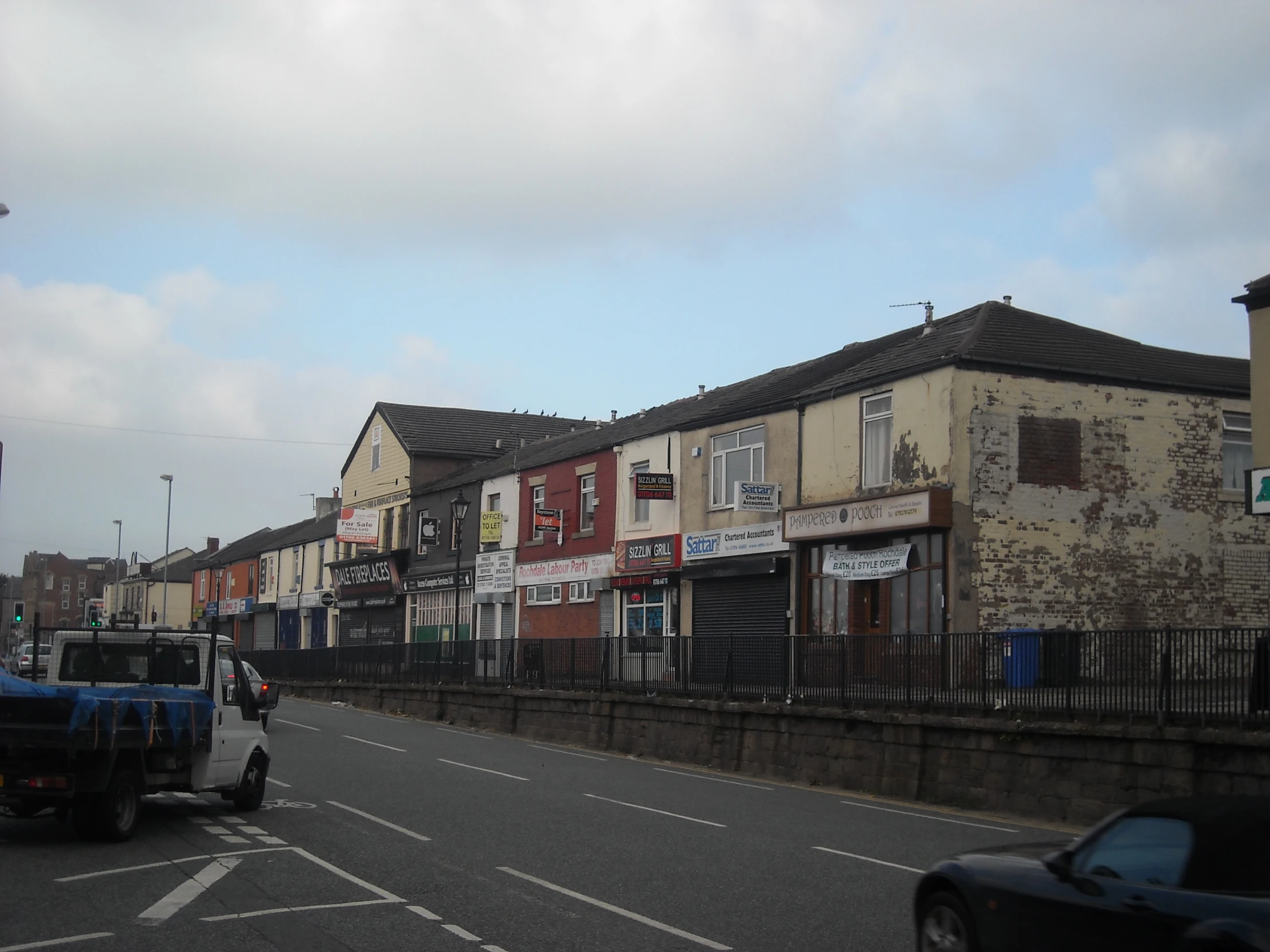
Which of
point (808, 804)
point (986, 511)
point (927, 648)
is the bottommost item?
point (808, 804)

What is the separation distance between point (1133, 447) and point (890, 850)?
54.3 ft

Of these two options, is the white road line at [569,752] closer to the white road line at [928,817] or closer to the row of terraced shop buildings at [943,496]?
the row of terraced shop buildings at [943,496]

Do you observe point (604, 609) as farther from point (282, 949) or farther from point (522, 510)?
point (282, 949)

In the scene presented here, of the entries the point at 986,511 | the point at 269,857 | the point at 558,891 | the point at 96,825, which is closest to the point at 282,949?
the point at 558,891

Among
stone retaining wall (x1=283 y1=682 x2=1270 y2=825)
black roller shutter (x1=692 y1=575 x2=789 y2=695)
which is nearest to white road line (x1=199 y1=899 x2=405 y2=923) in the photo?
stone retaining wall (x1=283 y1=682 x2=1270 y2=825)

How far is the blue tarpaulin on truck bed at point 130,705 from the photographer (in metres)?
11.8

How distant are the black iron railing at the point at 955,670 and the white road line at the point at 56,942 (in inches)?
464

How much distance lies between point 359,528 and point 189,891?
44.6 m

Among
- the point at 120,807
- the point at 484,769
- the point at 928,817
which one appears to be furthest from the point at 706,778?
the point at 120,807

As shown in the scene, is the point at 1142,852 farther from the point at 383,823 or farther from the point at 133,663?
the point at 133,663

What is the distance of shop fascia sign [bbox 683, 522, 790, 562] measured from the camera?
30094 mm

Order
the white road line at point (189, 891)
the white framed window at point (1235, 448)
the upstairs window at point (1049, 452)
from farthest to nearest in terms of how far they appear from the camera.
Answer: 1. the white framed window at point (1235, 448)
2. the upstairs window at point (1049, 452)
3. the white road line at point (189, 891)

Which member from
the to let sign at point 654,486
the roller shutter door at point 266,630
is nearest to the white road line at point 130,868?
the to let sign at point 654,486

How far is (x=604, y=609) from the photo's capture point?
37.8 metres
